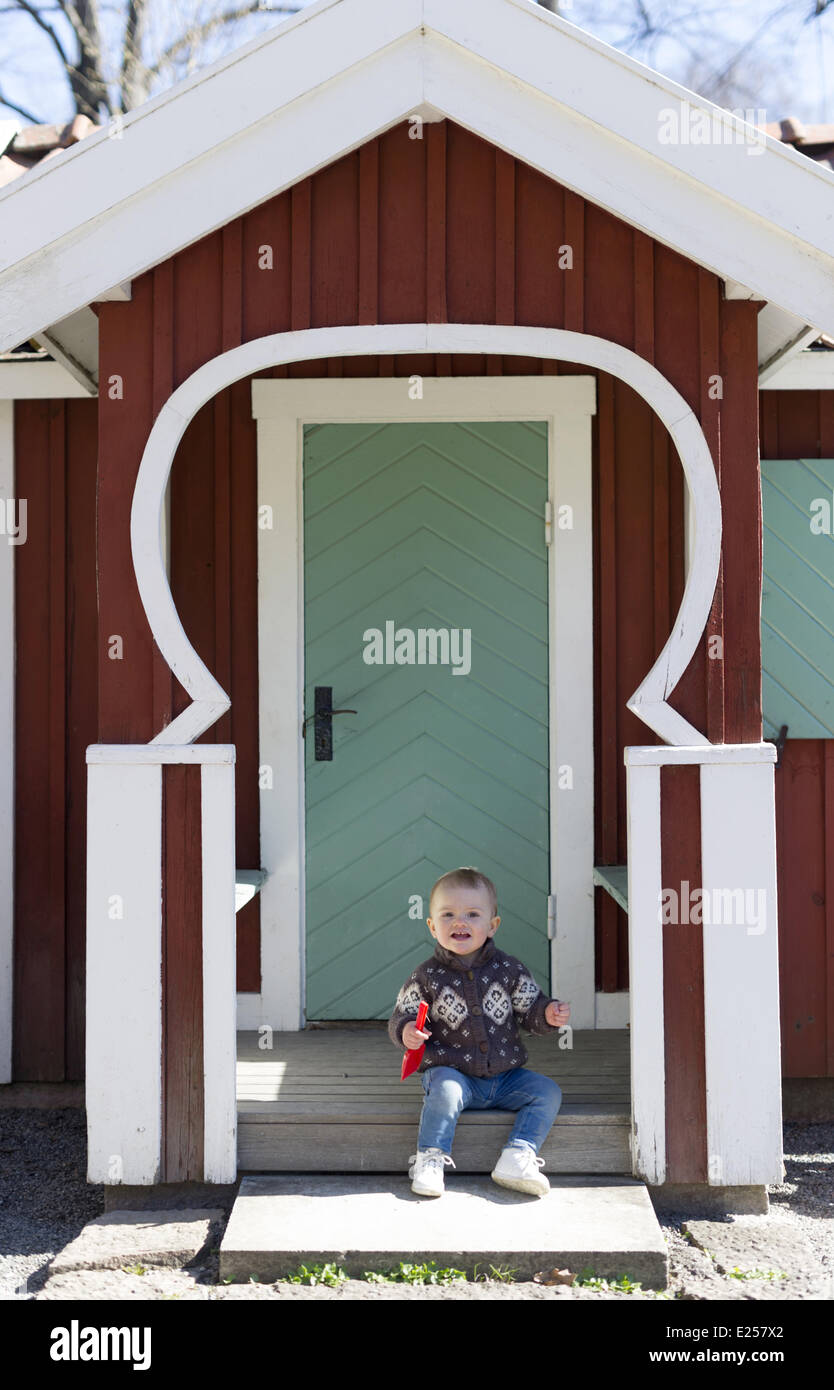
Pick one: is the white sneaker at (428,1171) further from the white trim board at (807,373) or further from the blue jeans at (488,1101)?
the white trim board at (807,373)

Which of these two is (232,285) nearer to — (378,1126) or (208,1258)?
(378,1126)

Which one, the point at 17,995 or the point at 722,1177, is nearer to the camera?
the point at 722,1177

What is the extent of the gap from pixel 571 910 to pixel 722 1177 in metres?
1.36

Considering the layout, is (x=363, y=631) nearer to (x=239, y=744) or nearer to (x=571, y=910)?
(x=239, y=744)

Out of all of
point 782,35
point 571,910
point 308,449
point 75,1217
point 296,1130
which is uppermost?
point 782,35

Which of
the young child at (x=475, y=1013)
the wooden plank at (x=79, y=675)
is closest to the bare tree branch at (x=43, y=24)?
the wooden plank at (x=79, y=675)

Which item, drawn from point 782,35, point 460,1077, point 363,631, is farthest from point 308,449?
point 782,35

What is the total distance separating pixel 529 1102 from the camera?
4172 mm

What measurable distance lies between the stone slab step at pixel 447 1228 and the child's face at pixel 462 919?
0.74 m

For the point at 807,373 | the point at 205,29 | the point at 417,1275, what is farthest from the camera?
the point at 205,29

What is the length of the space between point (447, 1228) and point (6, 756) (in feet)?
9.23

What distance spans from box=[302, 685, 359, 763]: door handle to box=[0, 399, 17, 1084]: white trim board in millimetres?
1286

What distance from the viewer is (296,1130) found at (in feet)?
13.9

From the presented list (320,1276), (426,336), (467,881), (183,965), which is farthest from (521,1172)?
(426,336)
